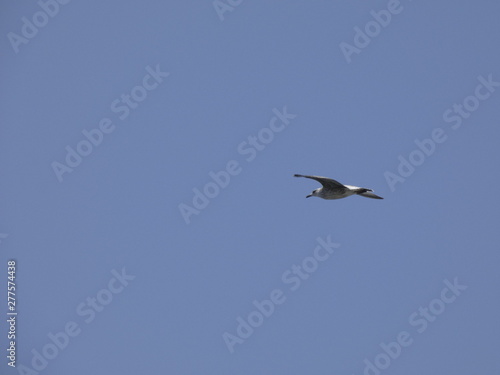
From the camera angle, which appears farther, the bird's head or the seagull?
the bird's head

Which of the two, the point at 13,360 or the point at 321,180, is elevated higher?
the point at 321,180

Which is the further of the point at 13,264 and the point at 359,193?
the point at 13,264

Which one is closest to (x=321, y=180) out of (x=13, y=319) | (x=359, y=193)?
(x=359, y=193)

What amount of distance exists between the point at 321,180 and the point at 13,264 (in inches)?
764

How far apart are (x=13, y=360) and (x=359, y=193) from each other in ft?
63.1

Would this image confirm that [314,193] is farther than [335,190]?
Yes

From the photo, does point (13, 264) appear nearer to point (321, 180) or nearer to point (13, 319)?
point (13, 319)

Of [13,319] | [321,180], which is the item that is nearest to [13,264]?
[13,319]

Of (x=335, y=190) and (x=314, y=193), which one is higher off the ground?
(x=314, y=193)

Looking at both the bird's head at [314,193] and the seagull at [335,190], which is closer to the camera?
the seagull at [335,190]

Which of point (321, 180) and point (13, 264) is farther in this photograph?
point (13, 264)

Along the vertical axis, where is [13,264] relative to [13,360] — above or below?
above

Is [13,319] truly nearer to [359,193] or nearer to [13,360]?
[13,360]

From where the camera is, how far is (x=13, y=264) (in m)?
57.7
